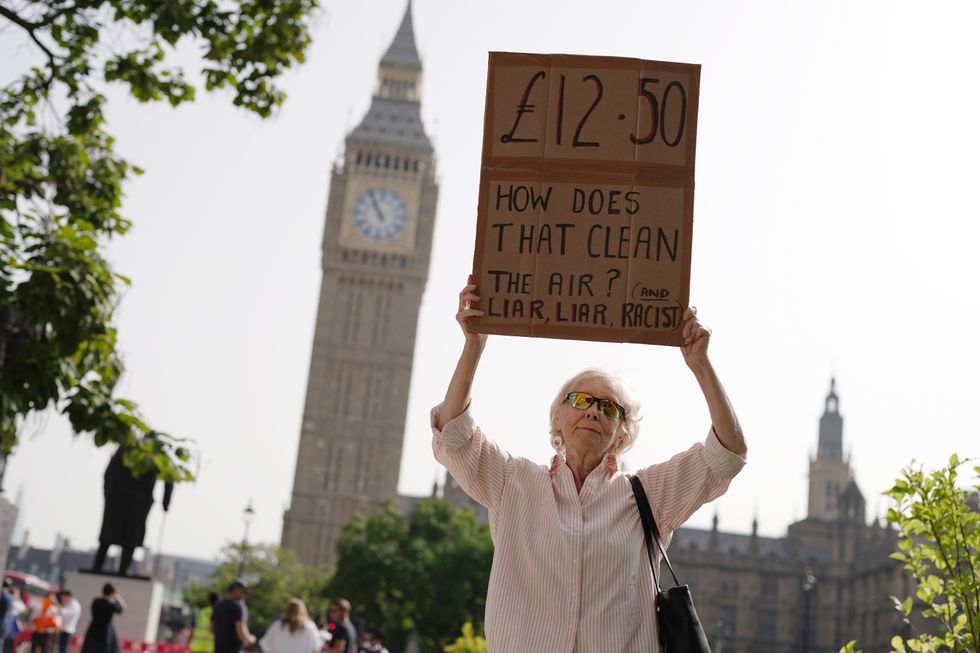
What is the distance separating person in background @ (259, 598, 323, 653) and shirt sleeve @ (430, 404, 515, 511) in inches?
309

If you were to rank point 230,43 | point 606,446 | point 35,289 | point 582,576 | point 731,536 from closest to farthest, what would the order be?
point 582,576 → point 606,446 → point 35,289 → point 230,43 → point 731,536

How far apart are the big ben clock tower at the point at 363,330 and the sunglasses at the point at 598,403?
73526 millimetres

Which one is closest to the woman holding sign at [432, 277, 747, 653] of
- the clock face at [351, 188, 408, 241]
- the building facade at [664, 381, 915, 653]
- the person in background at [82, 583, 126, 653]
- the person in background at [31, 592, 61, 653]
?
the person in background at [82, 583, 126, 653]

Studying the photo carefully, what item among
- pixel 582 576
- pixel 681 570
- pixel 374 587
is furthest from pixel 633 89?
pixel 681 570

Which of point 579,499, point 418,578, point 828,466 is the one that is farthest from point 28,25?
point 828,466

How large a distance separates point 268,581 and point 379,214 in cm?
2383

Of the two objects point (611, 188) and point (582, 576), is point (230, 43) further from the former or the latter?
point (582, 576)

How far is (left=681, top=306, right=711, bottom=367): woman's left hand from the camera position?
12.1ft

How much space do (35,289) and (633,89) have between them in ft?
14.9

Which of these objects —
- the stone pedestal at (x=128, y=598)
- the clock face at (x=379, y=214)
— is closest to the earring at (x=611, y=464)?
the stone pedestal at (x=128, y=598)

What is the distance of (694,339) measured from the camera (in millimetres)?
3707

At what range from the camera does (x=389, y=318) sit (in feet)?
259

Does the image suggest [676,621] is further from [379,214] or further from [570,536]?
[379,214]

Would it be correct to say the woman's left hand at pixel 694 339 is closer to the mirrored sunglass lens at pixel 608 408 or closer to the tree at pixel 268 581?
the mirrored sunglass lens at pixel 608 408
